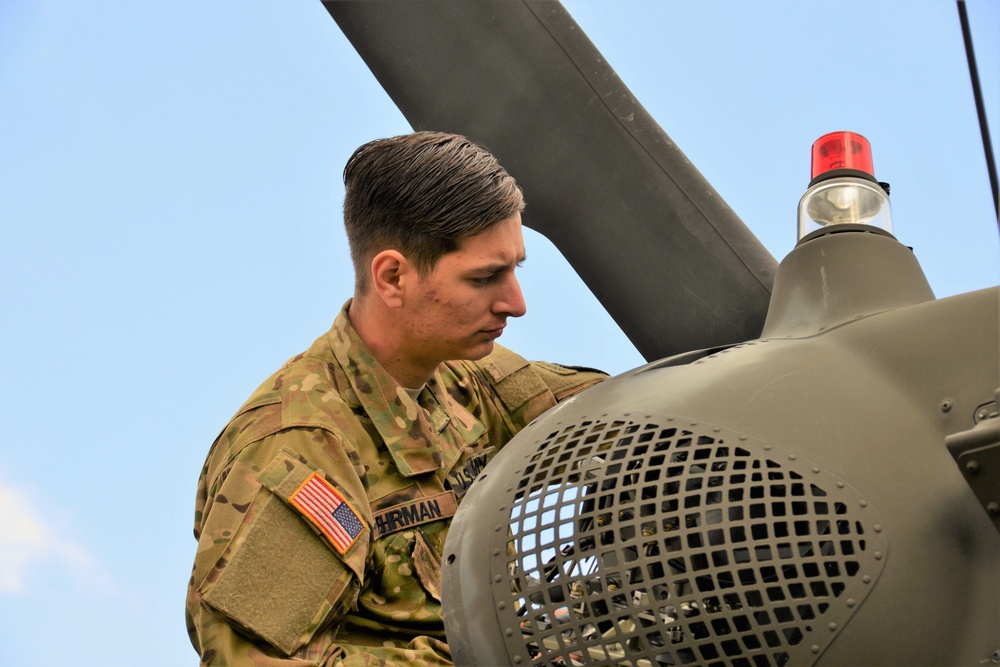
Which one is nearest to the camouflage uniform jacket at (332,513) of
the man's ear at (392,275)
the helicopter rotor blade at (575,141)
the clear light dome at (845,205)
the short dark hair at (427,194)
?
the man's ear at (392,275)

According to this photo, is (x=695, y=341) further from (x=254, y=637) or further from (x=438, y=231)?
(x=254, y=637)

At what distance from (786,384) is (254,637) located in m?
0.98

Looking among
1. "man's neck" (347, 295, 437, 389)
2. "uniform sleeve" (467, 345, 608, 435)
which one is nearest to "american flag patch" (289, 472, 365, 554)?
"man's neck" (347, 295, 437, 389)

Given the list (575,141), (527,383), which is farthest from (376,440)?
(575,141)

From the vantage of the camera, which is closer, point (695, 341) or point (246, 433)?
point (246, 433)

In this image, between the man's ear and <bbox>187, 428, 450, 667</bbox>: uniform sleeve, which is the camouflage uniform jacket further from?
the man's ear

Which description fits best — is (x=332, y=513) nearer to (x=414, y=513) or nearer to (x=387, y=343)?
Answer: (x=414, y=513)

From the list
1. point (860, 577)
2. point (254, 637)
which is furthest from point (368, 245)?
point (860, 577)

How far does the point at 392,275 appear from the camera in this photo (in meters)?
2.36

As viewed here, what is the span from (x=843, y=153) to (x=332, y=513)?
3.48 ft

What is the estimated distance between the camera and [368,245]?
243 centimetres

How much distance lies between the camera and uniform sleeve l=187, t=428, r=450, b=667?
1.94 meters

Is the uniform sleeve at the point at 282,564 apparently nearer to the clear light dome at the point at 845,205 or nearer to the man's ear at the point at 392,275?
the man's ear at the point at 392,275

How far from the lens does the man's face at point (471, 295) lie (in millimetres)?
2314
